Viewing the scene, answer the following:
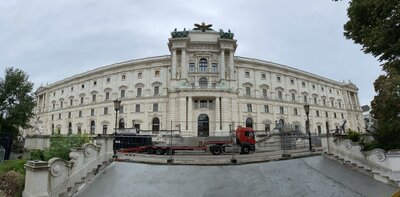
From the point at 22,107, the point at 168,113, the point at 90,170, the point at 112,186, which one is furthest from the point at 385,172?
the point at 168,113

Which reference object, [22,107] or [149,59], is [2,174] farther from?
[149,59]

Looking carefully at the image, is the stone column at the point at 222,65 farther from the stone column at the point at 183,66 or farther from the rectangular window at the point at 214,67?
the stone column at the point at 183,66

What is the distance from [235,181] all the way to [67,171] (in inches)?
260

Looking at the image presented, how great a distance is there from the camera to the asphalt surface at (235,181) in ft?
32.1

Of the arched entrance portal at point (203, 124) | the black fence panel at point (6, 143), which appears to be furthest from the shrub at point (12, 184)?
the arched entrance portal at point (203, 124)

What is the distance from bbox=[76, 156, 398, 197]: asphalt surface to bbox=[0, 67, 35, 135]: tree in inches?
917

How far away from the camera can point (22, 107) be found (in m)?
30.2

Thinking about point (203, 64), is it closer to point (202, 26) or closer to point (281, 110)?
point (202, 26)

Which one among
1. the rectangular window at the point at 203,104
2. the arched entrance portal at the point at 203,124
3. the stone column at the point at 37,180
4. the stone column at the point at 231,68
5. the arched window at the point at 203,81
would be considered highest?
the stone column at the point at 231,68

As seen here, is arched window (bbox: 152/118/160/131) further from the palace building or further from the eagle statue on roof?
the eagle statue on roof

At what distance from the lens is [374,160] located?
40.2 ft

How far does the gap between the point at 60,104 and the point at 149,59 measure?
27.4 m

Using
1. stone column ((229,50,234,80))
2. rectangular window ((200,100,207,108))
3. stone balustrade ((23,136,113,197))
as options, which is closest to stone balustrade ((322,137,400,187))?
stone balustrade ((23,136,113,197))

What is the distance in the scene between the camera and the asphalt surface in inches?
386
